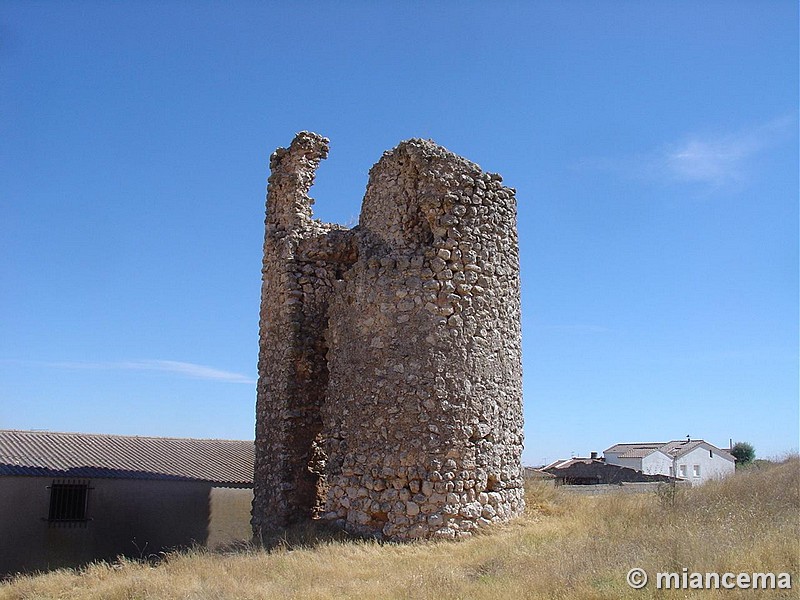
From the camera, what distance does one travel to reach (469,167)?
1234 centimetres

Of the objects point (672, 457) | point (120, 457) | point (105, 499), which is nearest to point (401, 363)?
point (105, 499)

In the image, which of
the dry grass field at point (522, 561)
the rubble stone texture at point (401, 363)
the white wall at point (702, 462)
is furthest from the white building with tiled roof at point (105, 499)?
the white wall at point (702, 462)

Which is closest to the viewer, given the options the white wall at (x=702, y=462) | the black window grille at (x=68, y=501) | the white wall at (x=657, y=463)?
the black window grille at (x=68, y=501)

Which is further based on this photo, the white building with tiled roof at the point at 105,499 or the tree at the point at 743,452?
the tree at the point at 743,452

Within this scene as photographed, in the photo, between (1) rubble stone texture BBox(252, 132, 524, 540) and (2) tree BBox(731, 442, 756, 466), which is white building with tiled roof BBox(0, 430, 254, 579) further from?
(2) tree BBox(731, 442, 756, 466)

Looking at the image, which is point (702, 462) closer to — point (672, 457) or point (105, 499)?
point (672, 457)

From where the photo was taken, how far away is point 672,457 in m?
38.3

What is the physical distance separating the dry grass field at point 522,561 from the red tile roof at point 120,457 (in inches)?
246

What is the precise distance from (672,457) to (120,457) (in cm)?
2903

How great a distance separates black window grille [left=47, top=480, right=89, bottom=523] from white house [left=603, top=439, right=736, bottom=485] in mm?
27983

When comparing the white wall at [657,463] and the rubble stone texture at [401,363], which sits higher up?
the rubble stone texture at [401,363]

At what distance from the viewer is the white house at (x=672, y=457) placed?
127 feet

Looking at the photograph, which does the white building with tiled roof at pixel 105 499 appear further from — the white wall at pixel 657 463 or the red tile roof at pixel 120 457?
the white wall at pixel 657 463

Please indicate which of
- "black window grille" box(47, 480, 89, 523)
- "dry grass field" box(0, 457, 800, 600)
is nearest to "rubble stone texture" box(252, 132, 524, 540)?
"dry grass field" box(0, 457, 800, 600)
